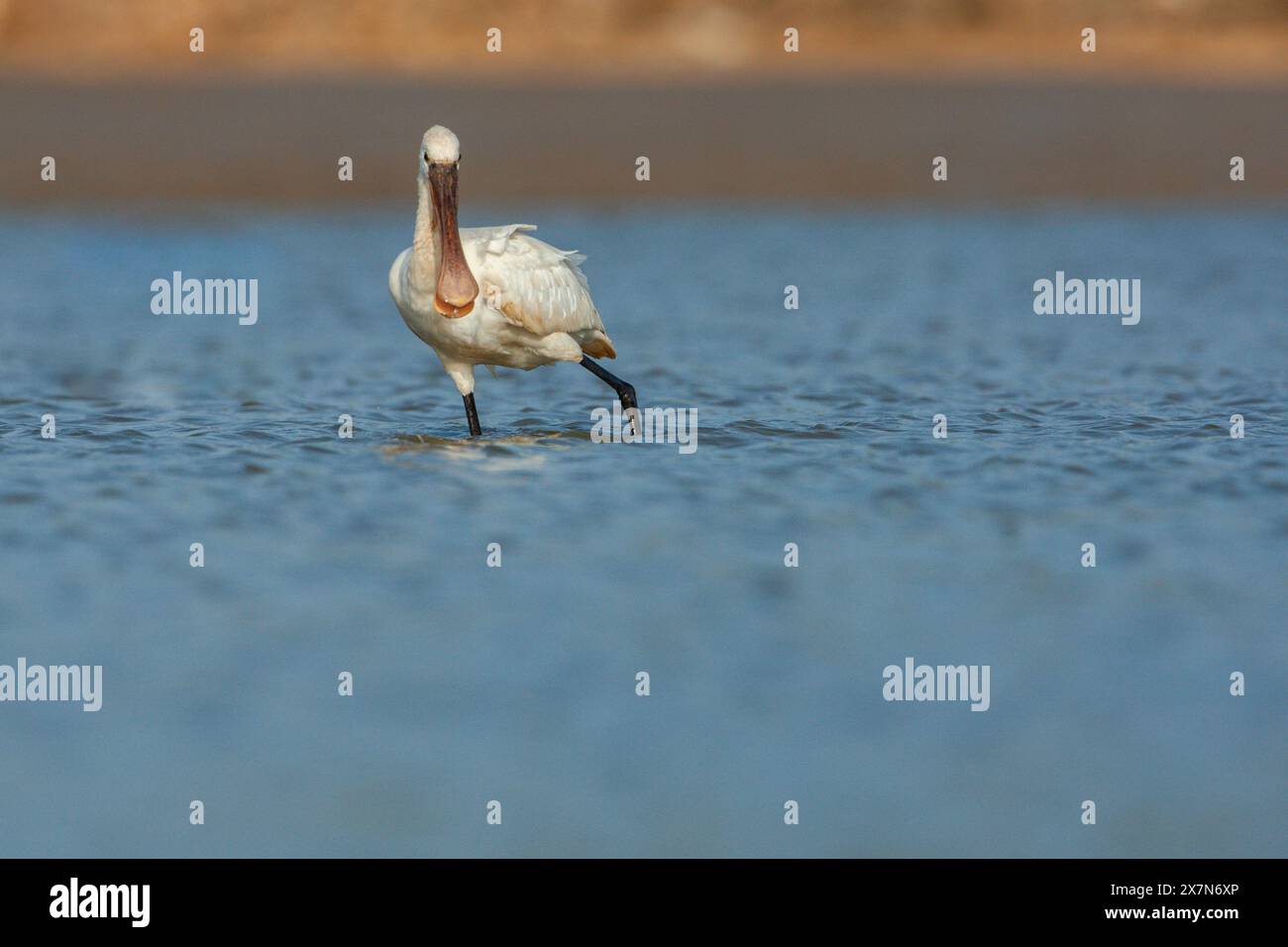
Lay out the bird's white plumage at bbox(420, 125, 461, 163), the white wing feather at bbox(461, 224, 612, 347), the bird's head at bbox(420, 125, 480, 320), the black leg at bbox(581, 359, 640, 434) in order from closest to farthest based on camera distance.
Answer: the bird's head at bbox(420, 125, 480, 320), the white wing feather at bbox(461, 224, 612, 347), the bird's white plumage at bbox(420, 125, 461, 163), the black leg at bbox(581, 359, 640, 434)

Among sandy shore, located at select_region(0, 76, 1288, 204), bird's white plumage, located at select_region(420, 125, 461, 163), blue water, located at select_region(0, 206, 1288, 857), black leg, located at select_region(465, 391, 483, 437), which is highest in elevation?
sandy shore, located at select_region(0, 76, 1288, 204)

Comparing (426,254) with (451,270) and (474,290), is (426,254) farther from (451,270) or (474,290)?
(474,290)

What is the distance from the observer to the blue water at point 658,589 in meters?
5.57

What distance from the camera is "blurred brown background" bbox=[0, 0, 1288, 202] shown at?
21516 millimetres

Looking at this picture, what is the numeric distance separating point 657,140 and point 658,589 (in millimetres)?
15273

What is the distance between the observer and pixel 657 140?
73.6ft

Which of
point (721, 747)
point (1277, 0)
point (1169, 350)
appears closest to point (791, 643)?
point (721, 747)

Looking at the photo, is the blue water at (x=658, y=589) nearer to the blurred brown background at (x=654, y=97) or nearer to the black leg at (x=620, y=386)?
the black leg at (x=620, y=386)

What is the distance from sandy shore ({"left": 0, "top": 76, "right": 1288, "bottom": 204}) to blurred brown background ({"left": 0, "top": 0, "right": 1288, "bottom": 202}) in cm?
4

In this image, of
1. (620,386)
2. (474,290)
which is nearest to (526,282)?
(474,290)
